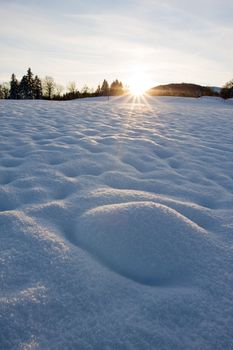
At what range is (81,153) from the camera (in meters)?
3.94

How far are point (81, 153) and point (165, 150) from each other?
1303 millimetres

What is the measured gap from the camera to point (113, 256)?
1.78m

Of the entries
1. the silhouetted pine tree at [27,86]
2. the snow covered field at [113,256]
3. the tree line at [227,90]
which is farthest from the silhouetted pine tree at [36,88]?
the snow covered field at [113,256]

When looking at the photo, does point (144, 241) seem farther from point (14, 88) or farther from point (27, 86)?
point (14, 88)

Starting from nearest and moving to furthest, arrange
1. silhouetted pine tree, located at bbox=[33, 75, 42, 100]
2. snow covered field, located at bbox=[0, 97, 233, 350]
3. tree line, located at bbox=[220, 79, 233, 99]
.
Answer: snow covered field, located at bbox=[0, 97, 233, 350] → tree line, located at bbox=[220, 79, 233, 99] → silhouetted pine tree, located at bbox=[33, 75, 42, 100]

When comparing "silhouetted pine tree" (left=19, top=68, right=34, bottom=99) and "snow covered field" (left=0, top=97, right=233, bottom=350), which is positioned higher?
"silhouetted pine tree" (left=19, top=68, right=34, bottom=99)

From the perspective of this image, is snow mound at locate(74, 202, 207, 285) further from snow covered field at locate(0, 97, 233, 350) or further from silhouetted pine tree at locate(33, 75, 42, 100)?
silhouetted pine tree at locate(33, 75, 42, 100)

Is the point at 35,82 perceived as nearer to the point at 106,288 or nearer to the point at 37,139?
the point at 37,139

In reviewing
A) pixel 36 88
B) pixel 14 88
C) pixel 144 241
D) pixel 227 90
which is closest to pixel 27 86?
pixel 14 88

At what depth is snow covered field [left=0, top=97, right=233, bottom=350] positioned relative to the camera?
50.3 inches

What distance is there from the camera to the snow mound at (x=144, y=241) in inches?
66.2

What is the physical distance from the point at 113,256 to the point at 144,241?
0.71 ft

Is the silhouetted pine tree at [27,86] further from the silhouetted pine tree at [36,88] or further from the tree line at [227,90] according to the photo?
the tree line at [227,90]

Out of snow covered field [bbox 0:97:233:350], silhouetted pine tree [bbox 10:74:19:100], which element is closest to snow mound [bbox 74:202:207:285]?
snow covered field [bbox 0:97:233:350]
